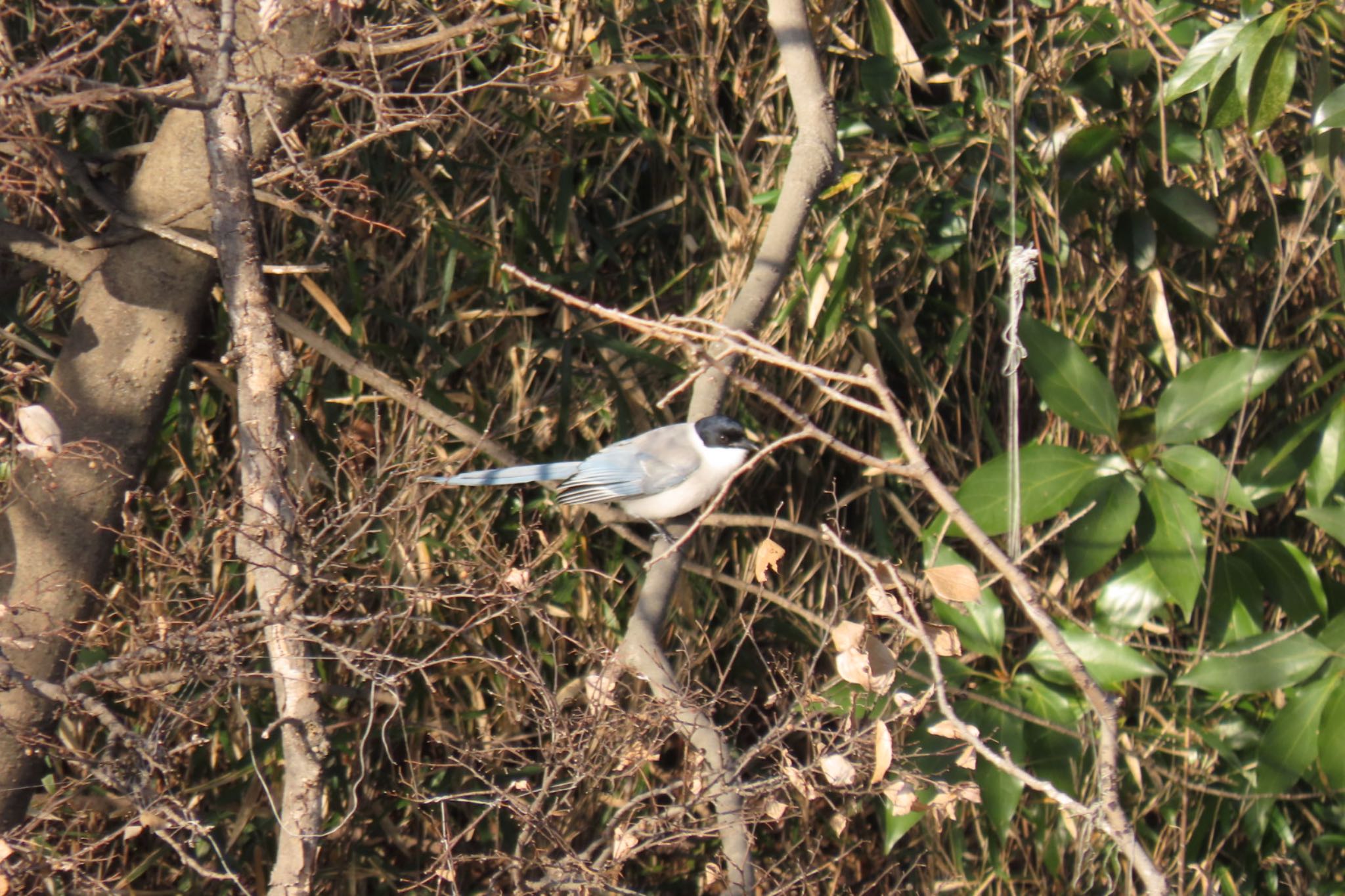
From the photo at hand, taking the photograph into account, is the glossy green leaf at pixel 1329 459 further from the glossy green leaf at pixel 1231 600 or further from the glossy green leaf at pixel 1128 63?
the glossy green leaf at pixel 1128 63

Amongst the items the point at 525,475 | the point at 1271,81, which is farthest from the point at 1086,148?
the point at 525,475

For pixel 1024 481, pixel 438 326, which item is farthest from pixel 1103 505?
pixel 438 326

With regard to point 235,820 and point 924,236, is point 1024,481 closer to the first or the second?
point 924,236

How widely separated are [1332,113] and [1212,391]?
23.3 inches

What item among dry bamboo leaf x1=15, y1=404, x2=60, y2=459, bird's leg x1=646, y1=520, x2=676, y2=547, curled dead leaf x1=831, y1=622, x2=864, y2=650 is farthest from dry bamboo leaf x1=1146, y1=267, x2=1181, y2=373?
dry bamboo leaf x1=15, y1=404, x2=60, y2=459

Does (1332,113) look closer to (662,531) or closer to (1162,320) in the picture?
(1162,320)

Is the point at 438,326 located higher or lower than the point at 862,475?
higher

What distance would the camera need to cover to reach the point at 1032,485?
2.45 meters

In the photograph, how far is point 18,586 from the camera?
2.12 meters

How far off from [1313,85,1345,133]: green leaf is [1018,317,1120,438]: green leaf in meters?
0.61

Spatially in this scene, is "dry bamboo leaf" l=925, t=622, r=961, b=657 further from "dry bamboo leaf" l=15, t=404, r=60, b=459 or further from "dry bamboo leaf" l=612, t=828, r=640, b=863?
"dry bamboo leaf" l=15, t=404, r=60, b=459

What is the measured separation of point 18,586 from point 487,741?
3.21 ft

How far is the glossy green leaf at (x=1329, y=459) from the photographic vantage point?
2.58 m

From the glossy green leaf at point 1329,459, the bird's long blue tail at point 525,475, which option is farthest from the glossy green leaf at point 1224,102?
the bird's long blue tail at point 525,475
